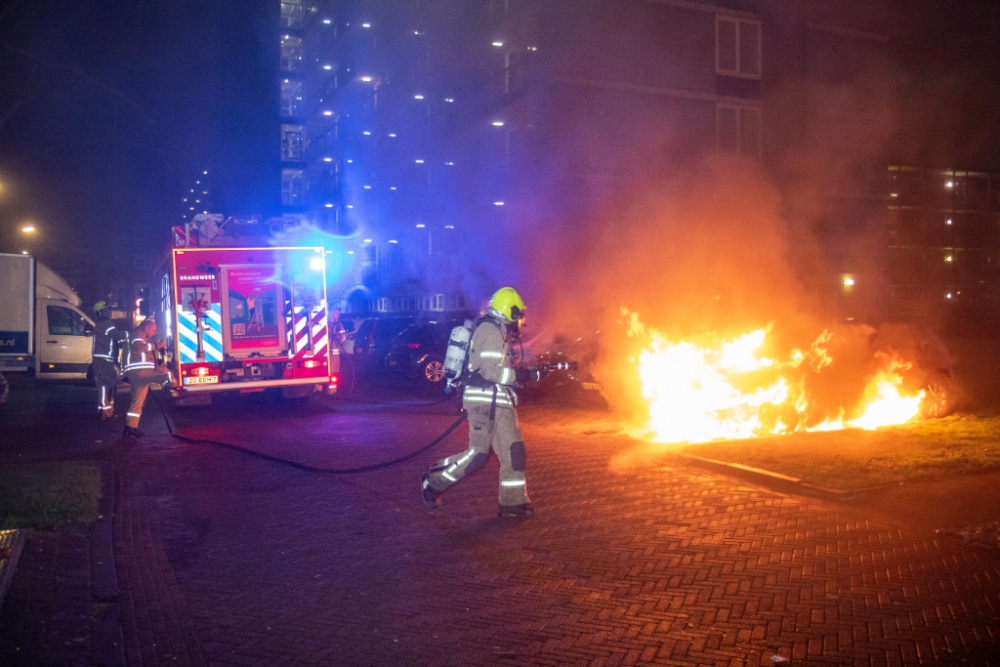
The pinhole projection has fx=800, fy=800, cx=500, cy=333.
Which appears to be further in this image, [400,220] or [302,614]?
[400,220]

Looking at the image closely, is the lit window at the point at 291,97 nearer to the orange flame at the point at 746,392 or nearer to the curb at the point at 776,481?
the orange flame at the point at 746,392

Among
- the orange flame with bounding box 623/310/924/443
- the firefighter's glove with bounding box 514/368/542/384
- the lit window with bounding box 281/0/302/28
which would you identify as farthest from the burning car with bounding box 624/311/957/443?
the lit window with bounding box 281/0/302/28

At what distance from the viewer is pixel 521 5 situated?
21.6 metres

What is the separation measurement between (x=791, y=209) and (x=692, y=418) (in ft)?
26.1

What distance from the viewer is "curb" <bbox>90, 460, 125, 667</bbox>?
393cm

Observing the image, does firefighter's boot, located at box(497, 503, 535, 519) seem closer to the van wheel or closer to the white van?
the van wheel

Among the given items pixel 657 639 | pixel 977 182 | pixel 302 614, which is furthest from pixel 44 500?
pixel 977 182

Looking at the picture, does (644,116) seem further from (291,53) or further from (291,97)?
(291,53)

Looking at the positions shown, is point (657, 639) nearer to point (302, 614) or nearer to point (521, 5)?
point (302, 614)

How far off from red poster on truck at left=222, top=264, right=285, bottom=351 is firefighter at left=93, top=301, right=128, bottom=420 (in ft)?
5.06

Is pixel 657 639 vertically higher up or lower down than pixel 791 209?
lower down

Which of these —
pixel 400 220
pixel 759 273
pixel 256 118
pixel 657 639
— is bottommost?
pixel 657 639

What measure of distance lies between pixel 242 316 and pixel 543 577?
8.65m

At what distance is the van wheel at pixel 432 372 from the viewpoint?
17000 millimetres
